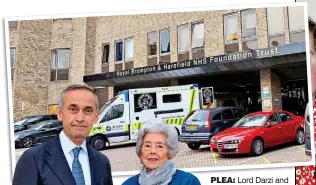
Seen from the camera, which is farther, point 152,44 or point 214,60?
point 152,44

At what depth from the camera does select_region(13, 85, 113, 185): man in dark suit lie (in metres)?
1.83

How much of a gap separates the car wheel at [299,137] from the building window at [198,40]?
3.70 feet

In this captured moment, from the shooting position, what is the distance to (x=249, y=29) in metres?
3.04

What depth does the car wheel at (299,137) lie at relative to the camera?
3051mm

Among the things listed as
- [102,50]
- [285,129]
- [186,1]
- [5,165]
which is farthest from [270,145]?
[5,165]

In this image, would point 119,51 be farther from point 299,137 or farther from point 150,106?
point 299,137

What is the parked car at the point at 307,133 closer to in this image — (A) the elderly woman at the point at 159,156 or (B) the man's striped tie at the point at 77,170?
(A) the elderly woman at the point at 159,156

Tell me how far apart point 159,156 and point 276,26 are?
1.81 meters

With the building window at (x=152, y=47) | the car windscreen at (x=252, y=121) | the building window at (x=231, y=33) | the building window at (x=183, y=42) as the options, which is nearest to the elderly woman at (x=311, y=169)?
the car windscreen at (x=252, y=121)

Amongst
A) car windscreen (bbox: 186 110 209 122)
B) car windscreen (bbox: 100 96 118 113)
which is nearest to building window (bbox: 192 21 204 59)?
car windscreen (bbox: 186 110 209 122)

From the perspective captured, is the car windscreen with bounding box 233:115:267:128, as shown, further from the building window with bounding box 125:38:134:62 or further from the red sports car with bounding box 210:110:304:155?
the building window with bounding box 125:38:134:62

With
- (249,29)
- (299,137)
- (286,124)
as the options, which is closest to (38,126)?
(249,29)

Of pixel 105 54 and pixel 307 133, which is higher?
pixel 105 54

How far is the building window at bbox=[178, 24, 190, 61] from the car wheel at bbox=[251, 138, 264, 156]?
969 mm
